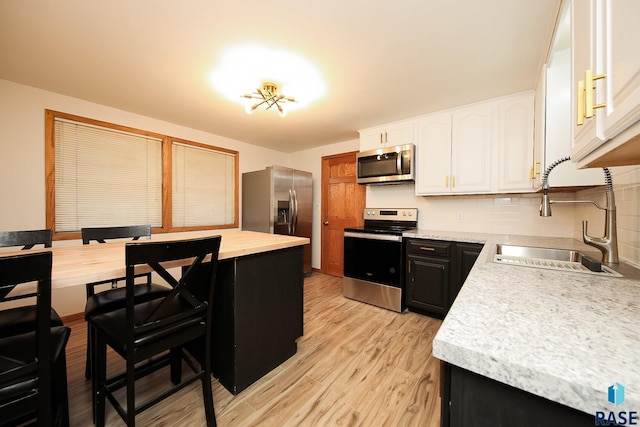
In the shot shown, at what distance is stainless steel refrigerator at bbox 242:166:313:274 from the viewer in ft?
12.4

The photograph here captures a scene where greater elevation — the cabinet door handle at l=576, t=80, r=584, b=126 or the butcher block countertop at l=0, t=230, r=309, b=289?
the cabinet door handle at l=576, t=80, r=584, b=126

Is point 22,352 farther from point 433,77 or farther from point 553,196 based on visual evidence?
point 553,196

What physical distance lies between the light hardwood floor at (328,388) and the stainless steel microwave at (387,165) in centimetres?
174

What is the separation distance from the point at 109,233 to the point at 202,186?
193cm

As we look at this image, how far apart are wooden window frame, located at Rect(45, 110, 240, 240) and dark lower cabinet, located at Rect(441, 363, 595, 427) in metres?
3.57

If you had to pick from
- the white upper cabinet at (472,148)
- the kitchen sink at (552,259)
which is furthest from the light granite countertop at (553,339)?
the white upper cabinet at (472,148)

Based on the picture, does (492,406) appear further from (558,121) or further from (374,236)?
(374,236)

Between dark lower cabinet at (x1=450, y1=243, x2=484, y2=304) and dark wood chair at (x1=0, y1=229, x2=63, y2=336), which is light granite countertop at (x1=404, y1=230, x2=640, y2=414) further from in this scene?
dark wood chair at (x1=0, y1=229, x2=63, y2=336)

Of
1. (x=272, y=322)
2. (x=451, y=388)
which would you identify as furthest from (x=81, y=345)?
(x=451, y=388)

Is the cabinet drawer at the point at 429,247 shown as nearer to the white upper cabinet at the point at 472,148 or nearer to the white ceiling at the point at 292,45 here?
the white upper cabinet at the point at 472,148

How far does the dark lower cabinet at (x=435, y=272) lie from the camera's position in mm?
2439

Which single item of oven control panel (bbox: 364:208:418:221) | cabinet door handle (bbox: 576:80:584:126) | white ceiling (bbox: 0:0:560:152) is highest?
white ceiling (bbox: 0:0:560:152)

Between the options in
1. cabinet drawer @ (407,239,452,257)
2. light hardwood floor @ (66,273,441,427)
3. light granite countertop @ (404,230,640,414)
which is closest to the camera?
light granite countertop @ (404,230,640,414)

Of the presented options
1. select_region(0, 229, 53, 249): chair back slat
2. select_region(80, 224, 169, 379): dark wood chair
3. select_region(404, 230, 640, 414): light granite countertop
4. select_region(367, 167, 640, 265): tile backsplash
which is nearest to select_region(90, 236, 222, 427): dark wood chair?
select_region(80, 224, 169, 379): dark wood chair
